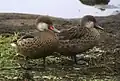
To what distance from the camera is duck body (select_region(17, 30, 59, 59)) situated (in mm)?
6855

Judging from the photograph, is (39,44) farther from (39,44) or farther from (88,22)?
(88,22)

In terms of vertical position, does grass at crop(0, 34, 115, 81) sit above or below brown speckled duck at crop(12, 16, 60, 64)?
below

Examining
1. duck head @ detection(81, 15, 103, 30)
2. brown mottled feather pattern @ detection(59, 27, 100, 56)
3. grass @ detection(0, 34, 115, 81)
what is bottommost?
grass @ detection(0, 34, 115, 81)

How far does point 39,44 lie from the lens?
6.86 meters

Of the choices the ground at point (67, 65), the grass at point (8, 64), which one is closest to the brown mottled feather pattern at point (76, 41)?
the ground at point (67, 65)

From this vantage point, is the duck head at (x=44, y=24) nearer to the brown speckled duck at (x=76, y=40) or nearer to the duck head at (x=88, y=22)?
the brown speckled duck at (x=76, y=40)

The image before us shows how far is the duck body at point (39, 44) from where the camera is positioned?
270 inches

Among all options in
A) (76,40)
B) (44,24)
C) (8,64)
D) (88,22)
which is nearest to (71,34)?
(76,40)

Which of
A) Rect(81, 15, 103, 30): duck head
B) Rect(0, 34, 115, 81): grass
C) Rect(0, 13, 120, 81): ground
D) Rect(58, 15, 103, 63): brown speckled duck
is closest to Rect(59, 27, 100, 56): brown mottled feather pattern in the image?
Rect(58, 15, 103, 63): brown speckled duck

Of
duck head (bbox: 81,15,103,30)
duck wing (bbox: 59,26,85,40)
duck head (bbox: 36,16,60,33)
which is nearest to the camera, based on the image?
duck head (bbox: 36,16,60,33)

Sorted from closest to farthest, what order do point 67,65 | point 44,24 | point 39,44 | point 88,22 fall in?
1. point 39,44
2. point 44,24
3. point 67,65
4. point 88,22

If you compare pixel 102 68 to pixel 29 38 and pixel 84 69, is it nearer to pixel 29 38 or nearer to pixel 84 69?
pixel 84 69

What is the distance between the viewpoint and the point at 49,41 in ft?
22.7

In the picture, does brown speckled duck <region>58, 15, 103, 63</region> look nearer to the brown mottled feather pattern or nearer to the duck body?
the brown mottled feather pattern
